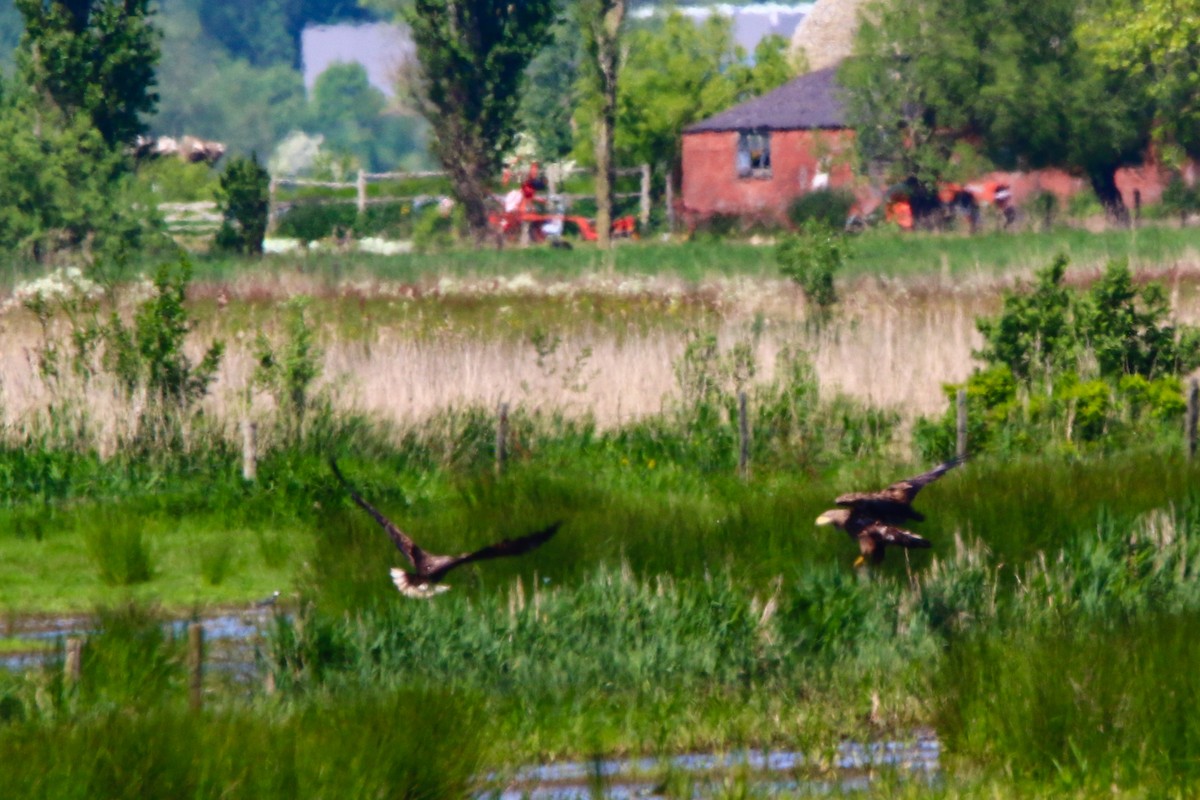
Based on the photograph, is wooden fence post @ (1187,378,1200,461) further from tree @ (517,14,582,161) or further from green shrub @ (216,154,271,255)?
tree @ (517,14,582,161)

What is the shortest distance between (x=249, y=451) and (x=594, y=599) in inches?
218

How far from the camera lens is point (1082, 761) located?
838 centimetres

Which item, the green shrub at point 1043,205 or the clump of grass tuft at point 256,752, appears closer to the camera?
the clump of grass tuft at point 256,752

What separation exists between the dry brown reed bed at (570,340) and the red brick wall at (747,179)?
90.6 ft

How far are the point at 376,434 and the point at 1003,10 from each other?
3827cm

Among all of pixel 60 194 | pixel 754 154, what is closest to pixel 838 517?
pixel 60 194

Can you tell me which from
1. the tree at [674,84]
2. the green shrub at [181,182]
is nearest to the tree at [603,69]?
the tree at [674,84]

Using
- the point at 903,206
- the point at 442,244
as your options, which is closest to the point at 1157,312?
the point at 442,244

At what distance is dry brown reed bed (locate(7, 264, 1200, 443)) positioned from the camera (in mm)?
17844

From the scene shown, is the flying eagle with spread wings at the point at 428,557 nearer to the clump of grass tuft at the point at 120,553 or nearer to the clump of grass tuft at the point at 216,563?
the clump of grass tuft at the point at 216,563

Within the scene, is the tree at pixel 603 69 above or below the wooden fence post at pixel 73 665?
above

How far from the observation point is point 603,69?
46.1 metres

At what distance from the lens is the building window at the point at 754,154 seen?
192 feet

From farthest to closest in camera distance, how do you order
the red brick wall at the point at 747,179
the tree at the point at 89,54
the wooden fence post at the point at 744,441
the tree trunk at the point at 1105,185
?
the red brick wall at the point at 747,179 → the tree trunk at the point at 1105,185 → the tree at the point at 89,54 → the wooden fence post at the point at 744,441
